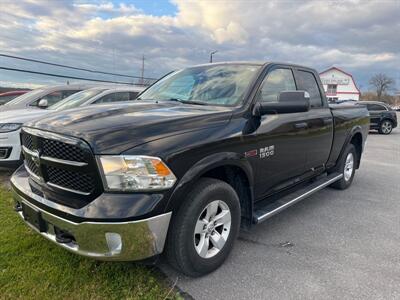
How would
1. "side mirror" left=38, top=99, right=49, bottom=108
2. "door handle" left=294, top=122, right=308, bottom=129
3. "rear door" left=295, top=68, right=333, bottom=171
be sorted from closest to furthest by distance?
"door handle" left=294, top=122, right=308, bottom=129
"rear door" left=295, top=68, right=333, bottom=171
"side mirror" left=38, top=99, right=49, bottom=108

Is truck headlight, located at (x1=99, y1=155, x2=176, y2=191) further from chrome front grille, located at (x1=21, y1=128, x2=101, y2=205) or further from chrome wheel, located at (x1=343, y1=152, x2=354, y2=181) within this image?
chrome wheel, located at (x1=343, y1=152, x2=354, y2=181)

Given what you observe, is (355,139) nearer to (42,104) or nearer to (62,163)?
(62,163)

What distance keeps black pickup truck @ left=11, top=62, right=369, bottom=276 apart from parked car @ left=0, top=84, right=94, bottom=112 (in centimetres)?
443

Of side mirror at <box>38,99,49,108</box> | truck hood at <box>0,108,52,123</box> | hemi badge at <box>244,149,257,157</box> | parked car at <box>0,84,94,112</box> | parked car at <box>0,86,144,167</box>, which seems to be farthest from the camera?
parked car at <box>0,84,94,112</box>

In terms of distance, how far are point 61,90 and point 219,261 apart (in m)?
6.38

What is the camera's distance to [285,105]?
126 inches

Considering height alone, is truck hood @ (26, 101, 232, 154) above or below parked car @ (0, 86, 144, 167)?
above

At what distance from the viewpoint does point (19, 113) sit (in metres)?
6.11

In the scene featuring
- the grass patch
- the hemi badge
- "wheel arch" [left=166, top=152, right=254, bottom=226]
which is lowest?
the grass patch

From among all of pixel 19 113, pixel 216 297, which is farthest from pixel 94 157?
pixel 19 113

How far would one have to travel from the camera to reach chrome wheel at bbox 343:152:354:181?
225 inches

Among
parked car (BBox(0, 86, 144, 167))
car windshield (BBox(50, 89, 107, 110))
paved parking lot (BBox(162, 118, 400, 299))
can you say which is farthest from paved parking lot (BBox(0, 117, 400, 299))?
car windshield (BBox(50, 89, 107, 110))

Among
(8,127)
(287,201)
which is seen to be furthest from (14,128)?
(287,201)

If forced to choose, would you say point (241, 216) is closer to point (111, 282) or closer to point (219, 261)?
point (219, 261)
